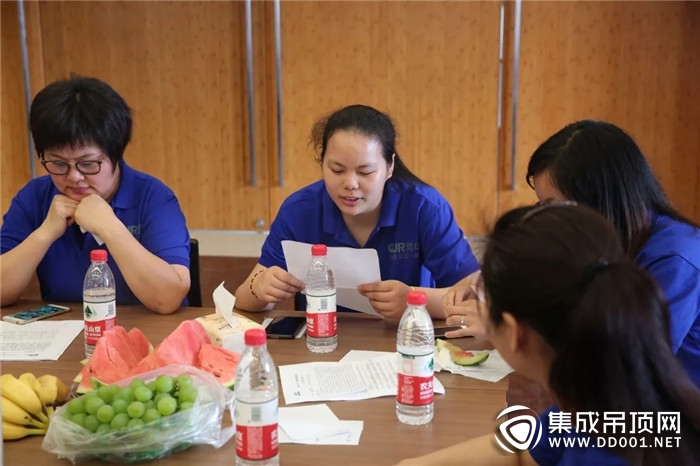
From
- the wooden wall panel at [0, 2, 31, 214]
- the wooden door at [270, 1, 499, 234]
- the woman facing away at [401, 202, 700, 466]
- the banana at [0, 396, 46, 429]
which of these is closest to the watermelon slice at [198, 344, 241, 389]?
the banana at [0, 396, 46, 429]

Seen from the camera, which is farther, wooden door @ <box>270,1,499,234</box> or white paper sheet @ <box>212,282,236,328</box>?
wooden door @ <box>270,1,499,234</box>

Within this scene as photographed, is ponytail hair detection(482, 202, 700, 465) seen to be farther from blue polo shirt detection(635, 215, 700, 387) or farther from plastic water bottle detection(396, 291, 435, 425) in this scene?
blue polo shirt detection(635, 215, 700, 387)

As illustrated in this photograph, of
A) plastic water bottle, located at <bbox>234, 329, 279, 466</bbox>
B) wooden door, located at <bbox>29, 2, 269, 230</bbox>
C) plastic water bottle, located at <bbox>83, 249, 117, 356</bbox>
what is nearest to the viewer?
plastic water bottle, located at <bbox>234, 329, 279, 466</bbox>

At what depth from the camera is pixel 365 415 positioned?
134cm

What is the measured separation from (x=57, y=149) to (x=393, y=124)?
0.91m

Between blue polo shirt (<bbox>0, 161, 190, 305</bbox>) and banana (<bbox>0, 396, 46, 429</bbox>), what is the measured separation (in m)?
0.81

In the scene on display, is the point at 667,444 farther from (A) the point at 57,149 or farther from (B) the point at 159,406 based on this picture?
(A) the point at 57,149

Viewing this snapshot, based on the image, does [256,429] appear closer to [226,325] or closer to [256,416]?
[256,416]

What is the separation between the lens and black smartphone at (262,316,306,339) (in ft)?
5.77

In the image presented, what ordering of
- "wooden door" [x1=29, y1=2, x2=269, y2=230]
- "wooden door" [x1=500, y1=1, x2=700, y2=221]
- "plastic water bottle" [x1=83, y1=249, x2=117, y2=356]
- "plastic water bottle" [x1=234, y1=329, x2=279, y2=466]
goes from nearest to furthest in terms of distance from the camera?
"plastic water bottle" [x1=234, y1=329, x2=279, y2=466] → "plastic water bottle" [x1=83, y1=249, x2=117, y2=356] → "wooden door" [x1=500, y1=1, x2=700, y2=221] → "wooden door" [x1=29, y1=2, x2=269, y2=230]

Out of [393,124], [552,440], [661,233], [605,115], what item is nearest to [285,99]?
[605,115]

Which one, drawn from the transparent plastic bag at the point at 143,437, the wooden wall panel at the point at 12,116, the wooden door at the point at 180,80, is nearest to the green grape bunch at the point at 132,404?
the transparent plastic bag at the point at 143,437

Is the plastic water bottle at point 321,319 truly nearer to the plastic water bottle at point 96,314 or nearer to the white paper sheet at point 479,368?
the white paper sheet at point 479,368

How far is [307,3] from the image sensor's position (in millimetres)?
4148
